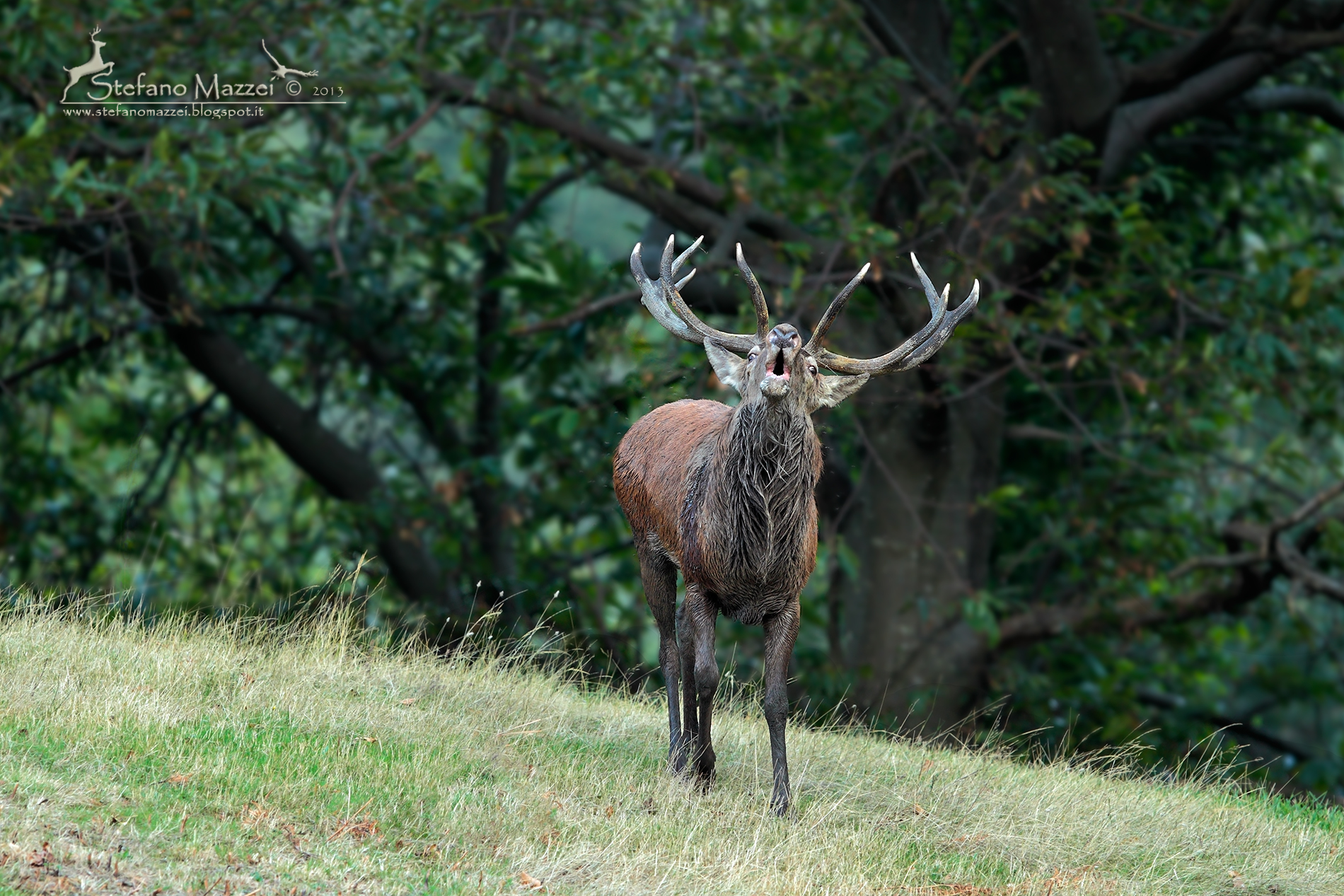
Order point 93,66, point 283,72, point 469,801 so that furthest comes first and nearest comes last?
point 93,66, point 283,72, point 469,801

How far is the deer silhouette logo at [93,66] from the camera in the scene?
1026 centimetres

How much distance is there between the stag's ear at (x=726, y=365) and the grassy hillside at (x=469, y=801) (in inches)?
70.9

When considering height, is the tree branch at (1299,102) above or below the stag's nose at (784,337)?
above

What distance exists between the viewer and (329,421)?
63.8 ft

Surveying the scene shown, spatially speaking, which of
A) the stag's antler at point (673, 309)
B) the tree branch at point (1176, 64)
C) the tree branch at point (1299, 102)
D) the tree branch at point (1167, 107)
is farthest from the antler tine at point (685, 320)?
the tree branch at point (1299, 102)

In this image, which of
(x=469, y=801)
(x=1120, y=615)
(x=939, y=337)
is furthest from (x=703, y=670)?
(x=1120, y=615)

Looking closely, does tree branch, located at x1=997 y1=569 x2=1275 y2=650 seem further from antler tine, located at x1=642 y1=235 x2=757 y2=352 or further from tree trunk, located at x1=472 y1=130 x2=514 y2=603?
antler tine, located at x1=642 y1=235 x2=757 y2=352

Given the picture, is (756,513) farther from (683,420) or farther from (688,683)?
(683,420)

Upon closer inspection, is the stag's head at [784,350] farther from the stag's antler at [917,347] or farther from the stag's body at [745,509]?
the stag's body at [745,509]

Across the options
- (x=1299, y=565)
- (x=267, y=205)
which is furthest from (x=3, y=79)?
(x=1299, y=565)

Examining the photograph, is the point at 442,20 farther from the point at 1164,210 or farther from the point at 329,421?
the point at 329,421

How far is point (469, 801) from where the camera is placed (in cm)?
576

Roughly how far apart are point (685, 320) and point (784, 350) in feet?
2.70

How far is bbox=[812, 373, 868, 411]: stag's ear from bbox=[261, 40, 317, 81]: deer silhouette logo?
17.0 feet
